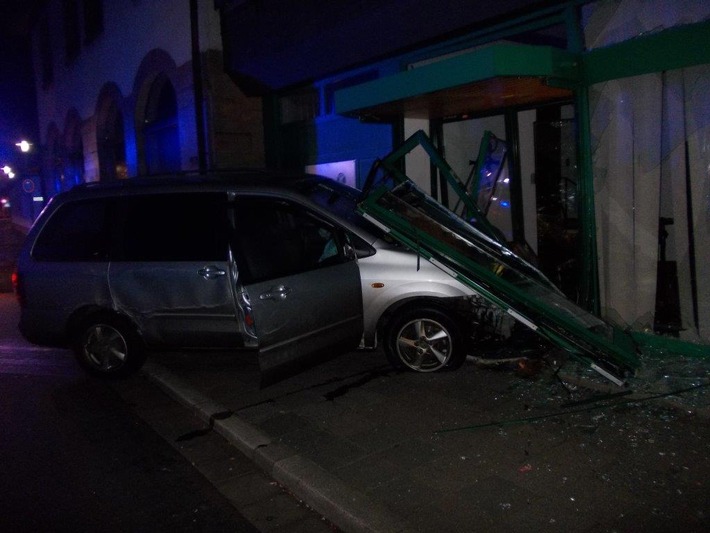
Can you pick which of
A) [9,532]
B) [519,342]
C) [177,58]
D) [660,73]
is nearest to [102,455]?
[9,532]

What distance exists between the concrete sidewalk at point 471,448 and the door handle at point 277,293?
0.99m

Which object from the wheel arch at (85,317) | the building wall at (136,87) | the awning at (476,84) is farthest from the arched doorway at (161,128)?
the wheel arch at (85,317)

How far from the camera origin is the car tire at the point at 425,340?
5527 millimetres

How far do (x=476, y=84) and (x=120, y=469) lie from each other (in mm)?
4412

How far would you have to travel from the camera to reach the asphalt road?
3666 millimetres

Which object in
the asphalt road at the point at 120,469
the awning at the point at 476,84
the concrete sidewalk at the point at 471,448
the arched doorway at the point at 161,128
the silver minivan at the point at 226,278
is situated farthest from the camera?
the arched doorway at the point at 161,128

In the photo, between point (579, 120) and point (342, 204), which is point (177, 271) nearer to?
point (342, 204)

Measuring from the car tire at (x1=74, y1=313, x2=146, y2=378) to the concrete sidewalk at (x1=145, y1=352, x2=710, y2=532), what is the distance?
0.48 metres

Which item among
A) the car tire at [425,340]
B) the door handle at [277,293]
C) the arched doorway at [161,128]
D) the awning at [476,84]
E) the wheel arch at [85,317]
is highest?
the arched doorway at [161,128]

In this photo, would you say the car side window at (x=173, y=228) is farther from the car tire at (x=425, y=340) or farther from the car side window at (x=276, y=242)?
the car tire at (x=425, y=340)

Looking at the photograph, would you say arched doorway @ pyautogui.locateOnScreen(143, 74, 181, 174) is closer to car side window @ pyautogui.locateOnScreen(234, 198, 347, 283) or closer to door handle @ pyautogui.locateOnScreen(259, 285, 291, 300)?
car side window @ pyautogui.locateOnScreen(234, 198, 347, 283)

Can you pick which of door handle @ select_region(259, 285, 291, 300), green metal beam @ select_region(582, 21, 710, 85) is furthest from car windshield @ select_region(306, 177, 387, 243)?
green metal beam @ select_region(582, 21, 710, 85)

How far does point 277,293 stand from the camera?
16.1 ft

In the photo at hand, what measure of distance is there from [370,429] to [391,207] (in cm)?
192
